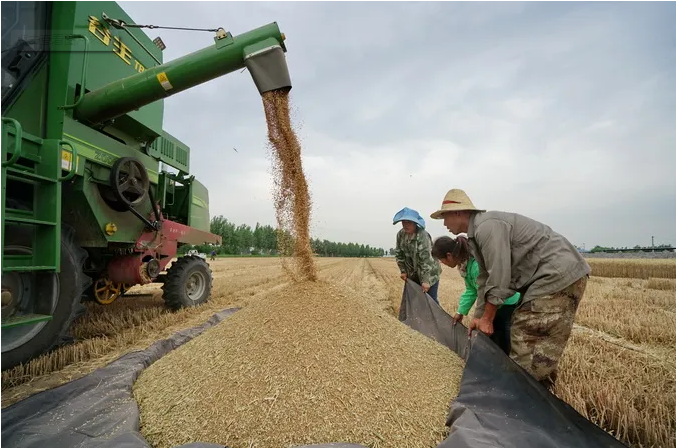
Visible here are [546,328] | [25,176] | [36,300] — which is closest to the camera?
[546,328]

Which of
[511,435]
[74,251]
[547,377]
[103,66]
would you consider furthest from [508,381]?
[103,66]

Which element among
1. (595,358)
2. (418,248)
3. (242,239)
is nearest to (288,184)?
(418,248)

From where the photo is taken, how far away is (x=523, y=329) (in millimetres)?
2377

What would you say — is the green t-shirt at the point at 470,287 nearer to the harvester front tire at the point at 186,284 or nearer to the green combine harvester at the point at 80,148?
the green combine harvester at the point at 80,148

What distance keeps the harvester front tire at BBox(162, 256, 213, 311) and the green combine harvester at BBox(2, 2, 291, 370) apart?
0.46 meters

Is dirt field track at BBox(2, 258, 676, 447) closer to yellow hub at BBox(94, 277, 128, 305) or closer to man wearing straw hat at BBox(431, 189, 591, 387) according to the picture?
yellow hub at BBox(94, 277, 128, 305)

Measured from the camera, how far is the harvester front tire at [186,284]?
5.32 meters

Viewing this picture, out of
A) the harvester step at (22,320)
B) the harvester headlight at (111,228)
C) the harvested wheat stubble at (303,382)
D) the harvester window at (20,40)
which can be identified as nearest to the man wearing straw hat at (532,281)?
the harvested wheat stubble at (303,382)

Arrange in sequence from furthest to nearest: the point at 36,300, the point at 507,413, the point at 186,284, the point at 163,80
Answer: the point at 186,284
the point at 163,80
the point at 36,300
the point at 507,413

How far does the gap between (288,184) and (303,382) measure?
1928 millimetres

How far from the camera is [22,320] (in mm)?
2525

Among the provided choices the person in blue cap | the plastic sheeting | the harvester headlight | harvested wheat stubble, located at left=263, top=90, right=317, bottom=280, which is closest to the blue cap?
the person in blue cap

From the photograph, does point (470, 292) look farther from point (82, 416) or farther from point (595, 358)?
point (82, 416)

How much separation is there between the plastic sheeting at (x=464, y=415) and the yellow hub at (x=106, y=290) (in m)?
1.99
